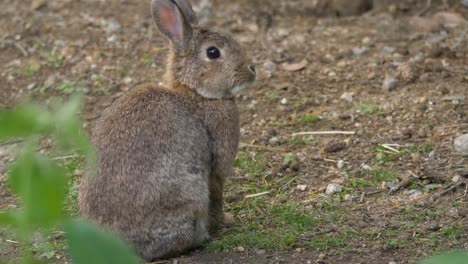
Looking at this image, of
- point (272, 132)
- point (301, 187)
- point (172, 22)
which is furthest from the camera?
point (272, 132)

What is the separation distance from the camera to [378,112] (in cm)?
668

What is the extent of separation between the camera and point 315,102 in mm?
7070

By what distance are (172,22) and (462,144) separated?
2266 mm

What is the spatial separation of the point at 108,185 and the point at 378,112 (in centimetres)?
284

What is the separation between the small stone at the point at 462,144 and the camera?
5.79 meters

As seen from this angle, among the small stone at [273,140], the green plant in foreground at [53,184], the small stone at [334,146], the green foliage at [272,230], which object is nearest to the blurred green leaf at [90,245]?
the green plant in foreground at [53,184]

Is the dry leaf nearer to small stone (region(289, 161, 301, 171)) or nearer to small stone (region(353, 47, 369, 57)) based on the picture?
small stone (region(353, 47, 369, 57))

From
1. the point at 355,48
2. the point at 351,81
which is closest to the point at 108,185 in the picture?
the point at 351,81

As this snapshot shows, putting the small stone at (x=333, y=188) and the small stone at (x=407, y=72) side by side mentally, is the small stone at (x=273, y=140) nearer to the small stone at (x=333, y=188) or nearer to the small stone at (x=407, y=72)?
the small stone at (x=333, y=188)

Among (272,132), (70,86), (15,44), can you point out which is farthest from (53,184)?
(15,44)

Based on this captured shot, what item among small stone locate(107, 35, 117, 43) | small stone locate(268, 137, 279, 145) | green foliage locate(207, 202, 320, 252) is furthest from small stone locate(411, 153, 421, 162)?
small stone locate(107, 35, 117, 43)

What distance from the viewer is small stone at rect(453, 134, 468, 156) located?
19.0ft

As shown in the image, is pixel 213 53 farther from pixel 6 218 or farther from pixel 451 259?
pixel 451 259

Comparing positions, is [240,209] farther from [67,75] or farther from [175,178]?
[67,75]
